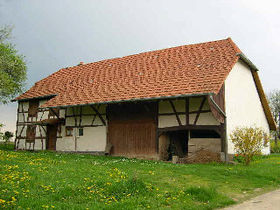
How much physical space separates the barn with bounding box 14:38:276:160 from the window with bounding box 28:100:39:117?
0.65 meters

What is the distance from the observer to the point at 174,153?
17.7 m

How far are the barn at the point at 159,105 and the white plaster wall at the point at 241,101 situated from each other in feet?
0.19

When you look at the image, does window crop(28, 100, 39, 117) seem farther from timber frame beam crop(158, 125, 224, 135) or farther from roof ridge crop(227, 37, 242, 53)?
roof ridge crop(227, 37, 242, 53)

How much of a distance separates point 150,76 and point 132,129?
3.46 metres

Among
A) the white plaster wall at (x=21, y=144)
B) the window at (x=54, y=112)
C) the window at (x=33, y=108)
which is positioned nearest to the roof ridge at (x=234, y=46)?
the window at (x=54, y=112)

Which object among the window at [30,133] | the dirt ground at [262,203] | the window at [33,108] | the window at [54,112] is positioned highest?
the window at [33,108]

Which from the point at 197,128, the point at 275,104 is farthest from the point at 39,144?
the point at 275,104

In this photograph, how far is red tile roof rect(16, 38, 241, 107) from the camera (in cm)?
1580

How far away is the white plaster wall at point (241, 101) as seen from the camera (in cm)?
1624

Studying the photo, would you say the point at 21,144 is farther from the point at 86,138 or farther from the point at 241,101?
the point at 241,101

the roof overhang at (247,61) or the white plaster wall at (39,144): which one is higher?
the roof overhang at (247,61)

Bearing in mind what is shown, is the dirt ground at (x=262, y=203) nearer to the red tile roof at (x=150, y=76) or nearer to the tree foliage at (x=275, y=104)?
the red tile roof at (x=150, y=76)

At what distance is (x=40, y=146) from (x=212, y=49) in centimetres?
1438

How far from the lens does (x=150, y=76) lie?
725 inches
